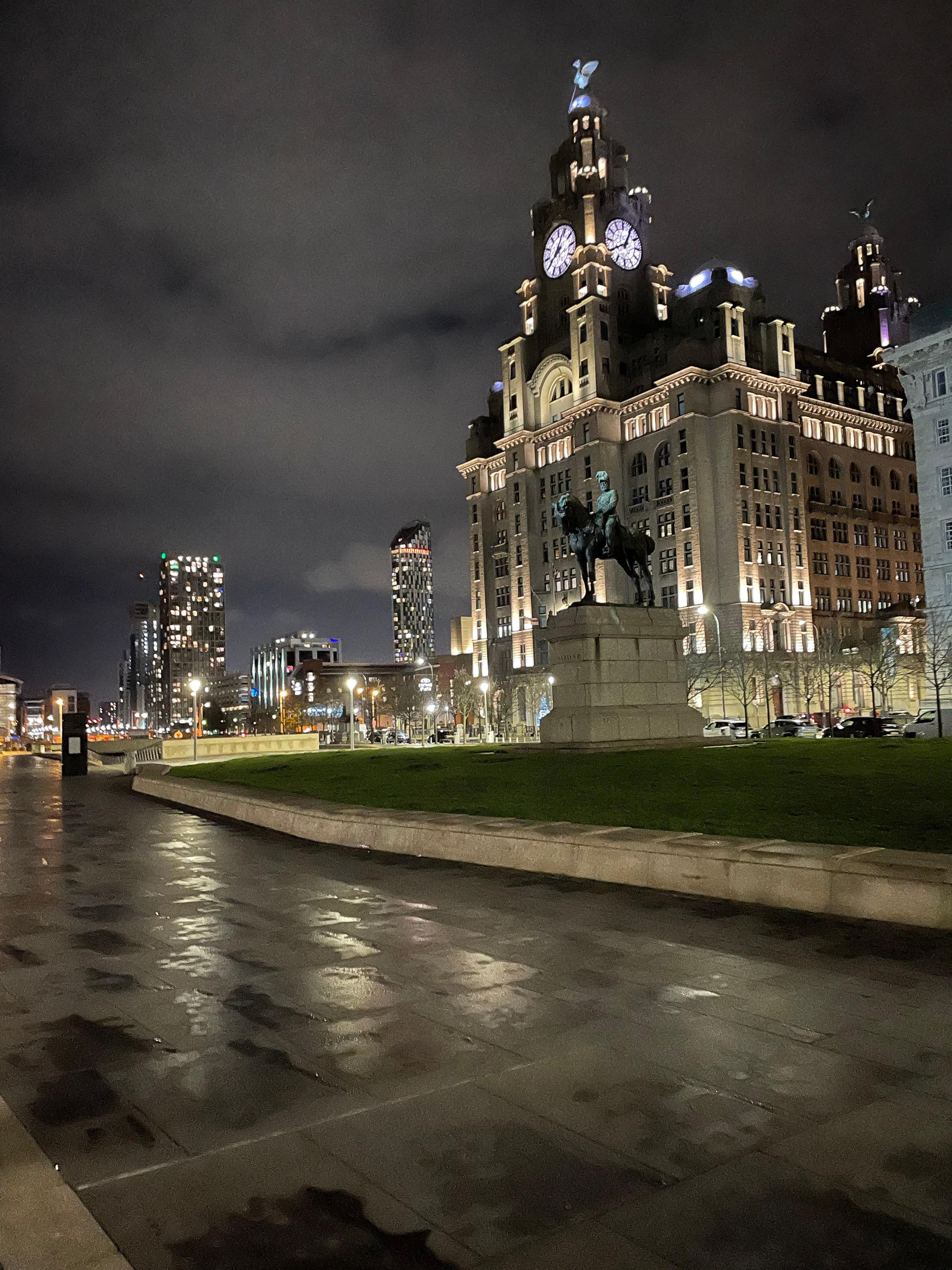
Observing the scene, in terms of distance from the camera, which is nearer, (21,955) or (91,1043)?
(91,1043)

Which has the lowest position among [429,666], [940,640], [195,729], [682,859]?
[682,859]

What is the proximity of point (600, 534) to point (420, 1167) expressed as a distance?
1142 inches

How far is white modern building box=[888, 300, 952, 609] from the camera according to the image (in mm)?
59531

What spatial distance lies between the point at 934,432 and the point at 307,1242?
66.7 metres

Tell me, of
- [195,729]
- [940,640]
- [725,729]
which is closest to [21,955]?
[195,729]

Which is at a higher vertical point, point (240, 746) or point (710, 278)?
point (710, 278)

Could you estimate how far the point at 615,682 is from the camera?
30422 mm

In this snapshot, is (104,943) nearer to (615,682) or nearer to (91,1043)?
(91,1043)

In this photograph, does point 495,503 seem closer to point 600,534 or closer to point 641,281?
point 641,281

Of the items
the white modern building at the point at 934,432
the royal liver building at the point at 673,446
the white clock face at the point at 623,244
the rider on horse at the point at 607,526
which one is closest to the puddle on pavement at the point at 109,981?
the rider on horse at the point at 607,526

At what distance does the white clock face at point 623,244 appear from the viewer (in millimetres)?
123562

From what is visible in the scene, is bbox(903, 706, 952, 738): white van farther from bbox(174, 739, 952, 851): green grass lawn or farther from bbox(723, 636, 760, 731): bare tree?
bbox(723, 636, 760, 731): bare tree

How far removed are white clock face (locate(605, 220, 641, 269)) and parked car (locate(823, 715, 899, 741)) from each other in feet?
286

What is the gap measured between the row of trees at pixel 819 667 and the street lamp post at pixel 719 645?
313 millimetres
